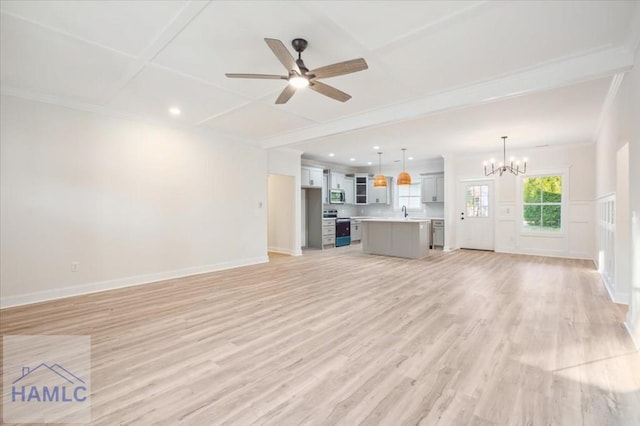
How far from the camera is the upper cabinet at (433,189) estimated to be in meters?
9.17

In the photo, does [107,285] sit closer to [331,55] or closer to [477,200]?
[331,55]

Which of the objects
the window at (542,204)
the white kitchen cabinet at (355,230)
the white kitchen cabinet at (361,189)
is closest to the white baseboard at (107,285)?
the white kitchen cabinet at (355,230)

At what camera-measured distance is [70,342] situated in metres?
2.72

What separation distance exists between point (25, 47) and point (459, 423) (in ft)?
15.8

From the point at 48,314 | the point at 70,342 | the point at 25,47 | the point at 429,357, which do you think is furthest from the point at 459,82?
the point at 48,314

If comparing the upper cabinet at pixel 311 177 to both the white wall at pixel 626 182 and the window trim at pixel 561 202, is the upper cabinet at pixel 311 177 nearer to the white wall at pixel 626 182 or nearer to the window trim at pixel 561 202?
the window trim at pixel 561 202

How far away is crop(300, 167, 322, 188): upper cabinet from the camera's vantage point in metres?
Answer: 8.41

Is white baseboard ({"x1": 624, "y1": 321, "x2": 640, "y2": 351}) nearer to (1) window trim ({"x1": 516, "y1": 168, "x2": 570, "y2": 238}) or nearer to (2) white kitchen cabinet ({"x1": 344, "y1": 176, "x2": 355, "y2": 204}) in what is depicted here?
(1) window trim ({"x1": 516, "y1": 168, "x2": 570, "y2": 238})

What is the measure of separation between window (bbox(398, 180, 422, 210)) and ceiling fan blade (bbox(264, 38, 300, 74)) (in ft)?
26.9

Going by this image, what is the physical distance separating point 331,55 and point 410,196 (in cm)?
796

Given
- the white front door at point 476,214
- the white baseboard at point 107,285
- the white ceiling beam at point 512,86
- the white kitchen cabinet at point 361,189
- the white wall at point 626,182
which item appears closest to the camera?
the white wall at point 626,182

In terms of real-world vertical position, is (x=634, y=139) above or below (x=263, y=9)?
below

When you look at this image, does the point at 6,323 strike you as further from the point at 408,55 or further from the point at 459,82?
the point at 459,82

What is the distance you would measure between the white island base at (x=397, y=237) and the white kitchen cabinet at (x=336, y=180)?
2.32 meters
